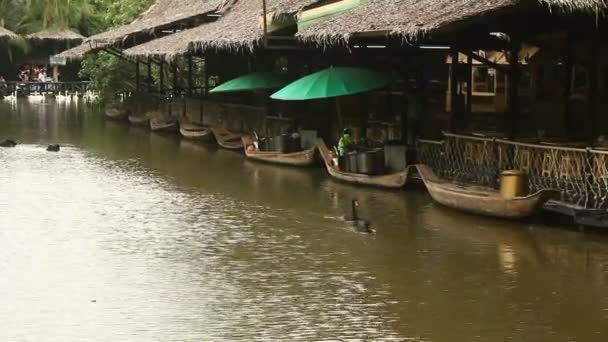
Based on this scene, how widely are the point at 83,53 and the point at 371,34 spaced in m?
21.9

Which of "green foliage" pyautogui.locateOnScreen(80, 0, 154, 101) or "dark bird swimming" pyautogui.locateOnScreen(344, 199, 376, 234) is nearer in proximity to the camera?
"dark bird swimming" pyautogui.locateOnScreen(344, 199, 376, 234)

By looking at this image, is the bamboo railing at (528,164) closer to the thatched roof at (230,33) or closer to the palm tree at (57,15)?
the thatched roof at (230,33)

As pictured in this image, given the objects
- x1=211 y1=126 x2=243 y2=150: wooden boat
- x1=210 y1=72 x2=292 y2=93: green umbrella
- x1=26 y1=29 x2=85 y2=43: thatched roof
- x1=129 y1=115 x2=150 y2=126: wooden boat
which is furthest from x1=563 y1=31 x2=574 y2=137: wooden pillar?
x1=26 y1=29 x2=85 y2=43: thatched roof

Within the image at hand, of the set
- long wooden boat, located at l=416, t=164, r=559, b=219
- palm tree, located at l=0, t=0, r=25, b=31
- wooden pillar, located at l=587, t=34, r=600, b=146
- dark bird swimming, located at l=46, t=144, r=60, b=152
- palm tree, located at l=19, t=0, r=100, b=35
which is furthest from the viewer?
palm tree, located at l=0, t=0, r=25, b=31

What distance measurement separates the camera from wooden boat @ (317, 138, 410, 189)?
18.2 meters

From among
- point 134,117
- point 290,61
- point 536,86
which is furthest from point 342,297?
point 134,117

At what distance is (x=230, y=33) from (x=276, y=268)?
14.1 metres

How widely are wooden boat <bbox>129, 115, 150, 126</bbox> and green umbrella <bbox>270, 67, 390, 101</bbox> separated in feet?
51.0

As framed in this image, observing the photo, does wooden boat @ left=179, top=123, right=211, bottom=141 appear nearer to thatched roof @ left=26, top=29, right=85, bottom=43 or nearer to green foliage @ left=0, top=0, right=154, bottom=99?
green foliage @ left=0, top=0, right=154, bottom=99

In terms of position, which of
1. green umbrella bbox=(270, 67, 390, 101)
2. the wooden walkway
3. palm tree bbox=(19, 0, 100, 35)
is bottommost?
green umbrella bbox=(270, 67, 390, 101)

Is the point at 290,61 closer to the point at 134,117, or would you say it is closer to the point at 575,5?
the point at 134,117

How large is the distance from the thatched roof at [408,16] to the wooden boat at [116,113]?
19045mm

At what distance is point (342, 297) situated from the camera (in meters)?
10.9

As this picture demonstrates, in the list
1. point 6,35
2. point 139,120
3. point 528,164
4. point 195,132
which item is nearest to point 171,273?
point 528,164
